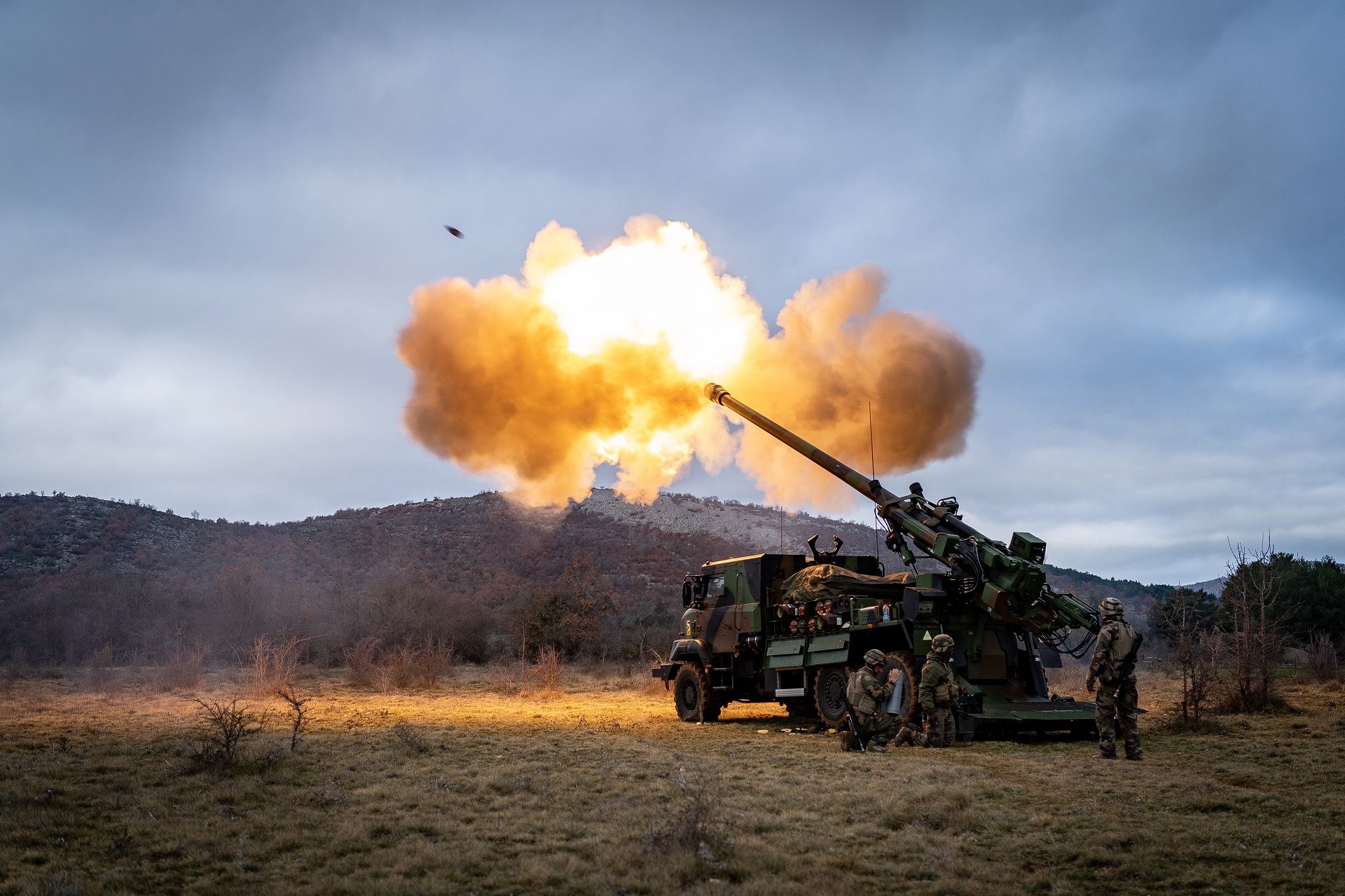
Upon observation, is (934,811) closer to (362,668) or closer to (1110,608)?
(1110,608)

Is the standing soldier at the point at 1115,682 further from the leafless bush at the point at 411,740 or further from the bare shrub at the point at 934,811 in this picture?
the leafless bush at the point at 411,740

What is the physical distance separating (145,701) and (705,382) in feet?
47.2

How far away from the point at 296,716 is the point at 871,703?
35.2 ft

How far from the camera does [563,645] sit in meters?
36.8

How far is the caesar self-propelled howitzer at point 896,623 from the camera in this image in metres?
15.1

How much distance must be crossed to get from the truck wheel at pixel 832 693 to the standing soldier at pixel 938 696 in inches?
81.0

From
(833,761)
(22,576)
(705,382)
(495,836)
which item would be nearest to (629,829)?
(495,836)

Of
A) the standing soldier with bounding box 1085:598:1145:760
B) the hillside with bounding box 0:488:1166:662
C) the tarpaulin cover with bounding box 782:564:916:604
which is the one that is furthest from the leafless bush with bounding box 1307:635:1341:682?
the standing soldier with bounding box 1085:598:1145:760

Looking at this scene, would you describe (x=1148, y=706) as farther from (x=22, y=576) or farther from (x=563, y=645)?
(x=22, y=576)

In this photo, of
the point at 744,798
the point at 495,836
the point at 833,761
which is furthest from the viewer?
the point at 833,761

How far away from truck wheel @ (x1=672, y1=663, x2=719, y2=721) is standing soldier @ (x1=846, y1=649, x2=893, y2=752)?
226 inches

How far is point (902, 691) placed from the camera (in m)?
14.7

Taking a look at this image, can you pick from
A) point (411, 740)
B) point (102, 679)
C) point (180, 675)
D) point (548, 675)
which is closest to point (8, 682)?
point (102, 679)

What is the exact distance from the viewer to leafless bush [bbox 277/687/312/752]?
42.3 ft
